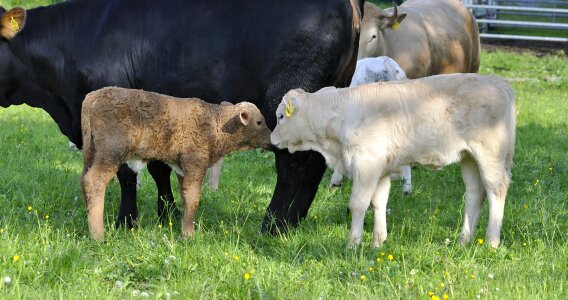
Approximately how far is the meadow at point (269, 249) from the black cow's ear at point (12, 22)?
1373 mm

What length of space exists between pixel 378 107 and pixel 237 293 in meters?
1.78

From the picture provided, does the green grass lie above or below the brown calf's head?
below

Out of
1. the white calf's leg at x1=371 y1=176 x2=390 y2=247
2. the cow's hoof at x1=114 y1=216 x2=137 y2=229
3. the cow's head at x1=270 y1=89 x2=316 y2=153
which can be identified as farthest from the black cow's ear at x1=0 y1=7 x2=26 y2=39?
the white calf's leg at x1=371 y1=176 x2=390 y2=247

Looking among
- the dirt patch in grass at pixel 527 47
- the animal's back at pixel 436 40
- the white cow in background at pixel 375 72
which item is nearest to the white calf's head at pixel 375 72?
the white cow in background at pixel 375 72

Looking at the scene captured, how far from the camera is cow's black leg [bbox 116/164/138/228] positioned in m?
6.89

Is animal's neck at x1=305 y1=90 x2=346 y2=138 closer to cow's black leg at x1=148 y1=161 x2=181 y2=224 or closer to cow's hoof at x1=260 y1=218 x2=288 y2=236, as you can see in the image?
cow's hoof at x1=260 y1=218 x2=288 y2=236

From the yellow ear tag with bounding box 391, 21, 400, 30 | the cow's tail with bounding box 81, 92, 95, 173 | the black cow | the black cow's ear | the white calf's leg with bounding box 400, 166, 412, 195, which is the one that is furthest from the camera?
the yellow ear tag with bounding box 391, 21, 400, 30

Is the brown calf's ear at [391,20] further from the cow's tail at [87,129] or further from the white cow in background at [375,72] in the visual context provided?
the cow's tail at [87,129]

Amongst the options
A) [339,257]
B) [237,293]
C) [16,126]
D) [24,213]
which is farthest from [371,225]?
[16,126]

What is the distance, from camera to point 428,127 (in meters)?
6.06

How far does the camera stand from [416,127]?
6.07 m

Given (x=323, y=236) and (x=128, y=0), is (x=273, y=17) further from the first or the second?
(x=323, y=236)

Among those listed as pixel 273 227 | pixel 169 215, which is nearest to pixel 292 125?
pixel 273 227

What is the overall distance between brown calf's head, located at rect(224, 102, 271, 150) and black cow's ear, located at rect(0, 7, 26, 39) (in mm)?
1920
